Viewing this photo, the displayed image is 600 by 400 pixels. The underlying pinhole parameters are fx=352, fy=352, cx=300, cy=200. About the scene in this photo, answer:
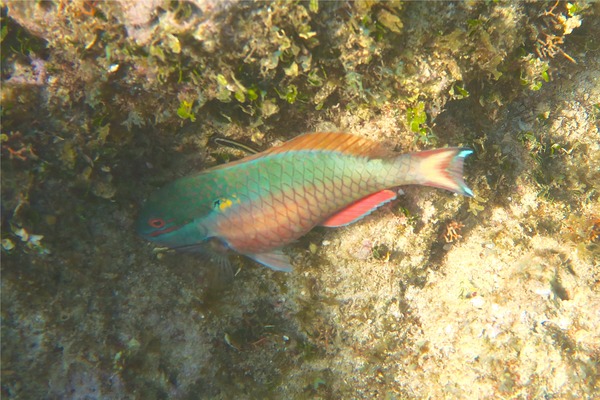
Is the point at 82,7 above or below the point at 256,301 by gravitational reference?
above

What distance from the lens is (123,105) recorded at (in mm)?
2656

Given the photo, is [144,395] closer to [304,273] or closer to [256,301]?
[256,301]

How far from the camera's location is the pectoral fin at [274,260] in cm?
300

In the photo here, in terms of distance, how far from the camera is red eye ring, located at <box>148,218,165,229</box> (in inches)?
110

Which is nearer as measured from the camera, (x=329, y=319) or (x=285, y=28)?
(x=285, y=28)

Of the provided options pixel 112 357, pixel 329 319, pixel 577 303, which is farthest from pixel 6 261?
pixel 577 303

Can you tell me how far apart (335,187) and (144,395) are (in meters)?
2.23

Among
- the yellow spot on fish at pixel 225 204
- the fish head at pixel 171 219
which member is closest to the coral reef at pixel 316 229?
the fish head at pixel 171 219

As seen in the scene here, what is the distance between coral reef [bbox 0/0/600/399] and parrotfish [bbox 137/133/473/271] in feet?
1.12

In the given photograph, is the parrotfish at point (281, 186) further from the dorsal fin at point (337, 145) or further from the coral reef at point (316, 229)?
the coral reef at point (316, 229)

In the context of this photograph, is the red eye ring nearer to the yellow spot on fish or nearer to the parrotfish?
the parrotfish

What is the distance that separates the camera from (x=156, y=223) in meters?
2.81

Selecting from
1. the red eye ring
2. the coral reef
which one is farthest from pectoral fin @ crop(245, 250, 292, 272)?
the red eye ring

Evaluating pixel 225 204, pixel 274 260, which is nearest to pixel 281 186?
pixel 225 204
